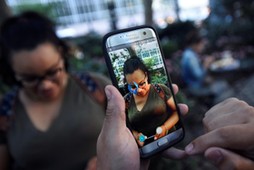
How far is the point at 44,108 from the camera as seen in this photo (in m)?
1.80

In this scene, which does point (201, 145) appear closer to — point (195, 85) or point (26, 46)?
point (26, 46)

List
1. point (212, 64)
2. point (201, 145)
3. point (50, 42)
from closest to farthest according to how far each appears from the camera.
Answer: point (201, 145) < point (50, 42) < point (212, 64)

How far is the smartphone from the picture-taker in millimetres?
1061

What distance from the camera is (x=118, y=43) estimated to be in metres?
1.09

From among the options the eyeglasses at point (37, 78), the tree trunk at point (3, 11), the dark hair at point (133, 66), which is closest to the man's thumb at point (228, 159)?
the dark hair at point (133, 66)

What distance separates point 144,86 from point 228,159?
1.30 ft

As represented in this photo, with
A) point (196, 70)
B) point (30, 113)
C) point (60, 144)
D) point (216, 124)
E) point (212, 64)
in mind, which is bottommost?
point (212, 64)

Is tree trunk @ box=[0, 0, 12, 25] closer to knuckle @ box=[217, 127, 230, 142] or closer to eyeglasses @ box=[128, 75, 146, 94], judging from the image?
eyeglasses @ box=[128, 75, 146, 94]

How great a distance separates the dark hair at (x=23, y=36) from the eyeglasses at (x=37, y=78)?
168mm

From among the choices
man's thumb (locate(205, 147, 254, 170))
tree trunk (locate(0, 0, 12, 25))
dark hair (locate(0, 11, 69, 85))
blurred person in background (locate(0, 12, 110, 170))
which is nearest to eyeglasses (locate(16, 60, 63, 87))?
blurred person in background (locate(0, 12, 110, 170))

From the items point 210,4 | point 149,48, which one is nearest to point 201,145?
point 149,48

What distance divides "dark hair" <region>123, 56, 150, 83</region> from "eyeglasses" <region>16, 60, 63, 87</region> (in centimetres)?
82

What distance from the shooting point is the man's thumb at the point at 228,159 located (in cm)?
87

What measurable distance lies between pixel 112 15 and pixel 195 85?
4.76 meters
